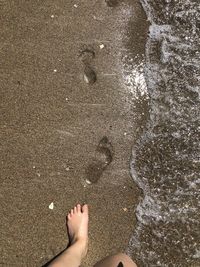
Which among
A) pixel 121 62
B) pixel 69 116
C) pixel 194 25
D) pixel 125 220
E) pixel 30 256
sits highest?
pixel 194 25

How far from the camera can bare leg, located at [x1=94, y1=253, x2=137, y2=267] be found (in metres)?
2.71

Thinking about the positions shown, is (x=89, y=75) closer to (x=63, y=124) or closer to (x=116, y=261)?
(x=63, y=124)

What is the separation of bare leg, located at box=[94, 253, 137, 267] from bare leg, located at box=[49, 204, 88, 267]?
5.8 inches

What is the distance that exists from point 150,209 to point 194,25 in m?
1.34

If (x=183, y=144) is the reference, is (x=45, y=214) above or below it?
below

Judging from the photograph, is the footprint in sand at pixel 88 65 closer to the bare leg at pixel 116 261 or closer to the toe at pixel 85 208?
the toe at pixel 85 208

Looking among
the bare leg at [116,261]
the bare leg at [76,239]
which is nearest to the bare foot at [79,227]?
the bare leg at [76,239]

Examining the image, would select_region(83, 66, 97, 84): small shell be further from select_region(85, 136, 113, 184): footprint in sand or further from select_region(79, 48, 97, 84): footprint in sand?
select_region(85, 136, 113, 184): footprint in sand

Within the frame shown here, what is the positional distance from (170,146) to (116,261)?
857mm

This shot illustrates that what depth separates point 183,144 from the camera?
2.97 m

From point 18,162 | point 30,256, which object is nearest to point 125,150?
point 18,162

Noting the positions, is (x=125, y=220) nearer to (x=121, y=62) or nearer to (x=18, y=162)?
(x=18, y=162)

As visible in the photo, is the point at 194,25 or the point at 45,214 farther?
the point at 194,25

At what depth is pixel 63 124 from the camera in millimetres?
2898
